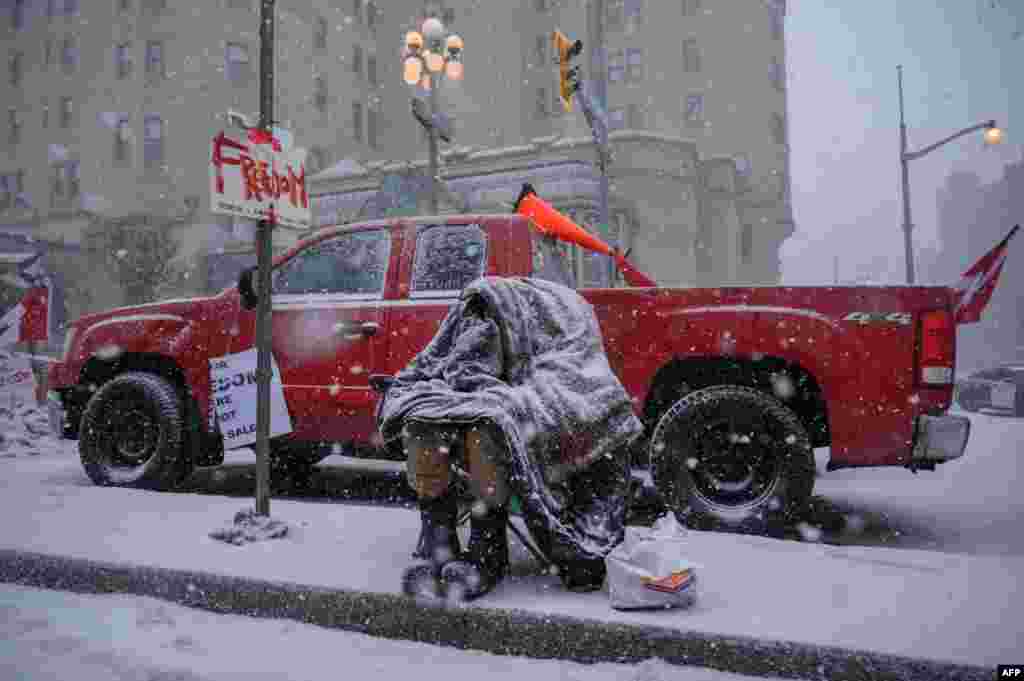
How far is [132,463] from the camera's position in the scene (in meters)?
5.18

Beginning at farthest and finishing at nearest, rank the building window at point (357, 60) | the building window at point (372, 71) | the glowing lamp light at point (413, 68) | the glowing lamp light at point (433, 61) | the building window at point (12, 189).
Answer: the building window at point (372, 71), the building window at point (357, 60), the building window at point (12, 189), the glowing lamp light at point (413, 68), the glowing lamp light at point (433, 61)

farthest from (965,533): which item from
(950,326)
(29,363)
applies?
(29,363)

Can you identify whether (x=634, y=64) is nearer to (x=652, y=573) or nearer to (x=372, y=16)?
(x=372, y=16)

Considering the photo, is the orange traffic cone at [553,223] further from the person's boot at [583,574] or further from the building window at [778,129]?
the building window at [778,129]

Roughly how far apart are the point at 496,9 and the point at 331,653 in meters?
39.5

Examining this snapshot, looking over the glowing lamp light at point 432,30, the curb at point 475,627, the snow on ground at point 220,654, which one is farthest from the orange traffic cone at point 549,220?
the glowing lamp light at point 432,30

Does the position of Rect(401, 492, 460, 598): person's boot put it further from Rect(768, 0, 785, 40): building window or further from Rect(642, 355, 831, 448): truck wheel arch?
Rect(768, 0, 785, 40): building window

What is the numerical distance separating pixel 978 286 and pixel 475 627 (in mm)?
4746

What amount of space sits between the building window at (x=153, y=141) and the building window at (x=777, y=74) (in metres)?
29.2

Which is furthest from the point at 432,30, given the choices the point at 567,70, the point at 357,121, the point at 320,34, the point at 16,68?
the point at 16,68

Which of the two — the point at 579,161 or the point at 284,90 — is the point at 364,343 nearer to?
the point at 579,161

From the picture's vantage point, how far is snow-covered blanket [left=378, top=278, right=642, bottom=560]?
275 cm

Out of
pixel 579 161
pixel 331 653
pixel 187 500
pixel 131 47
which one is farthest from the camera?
pixel 131 47

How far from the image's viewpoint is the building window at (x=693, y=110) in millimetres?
34812
